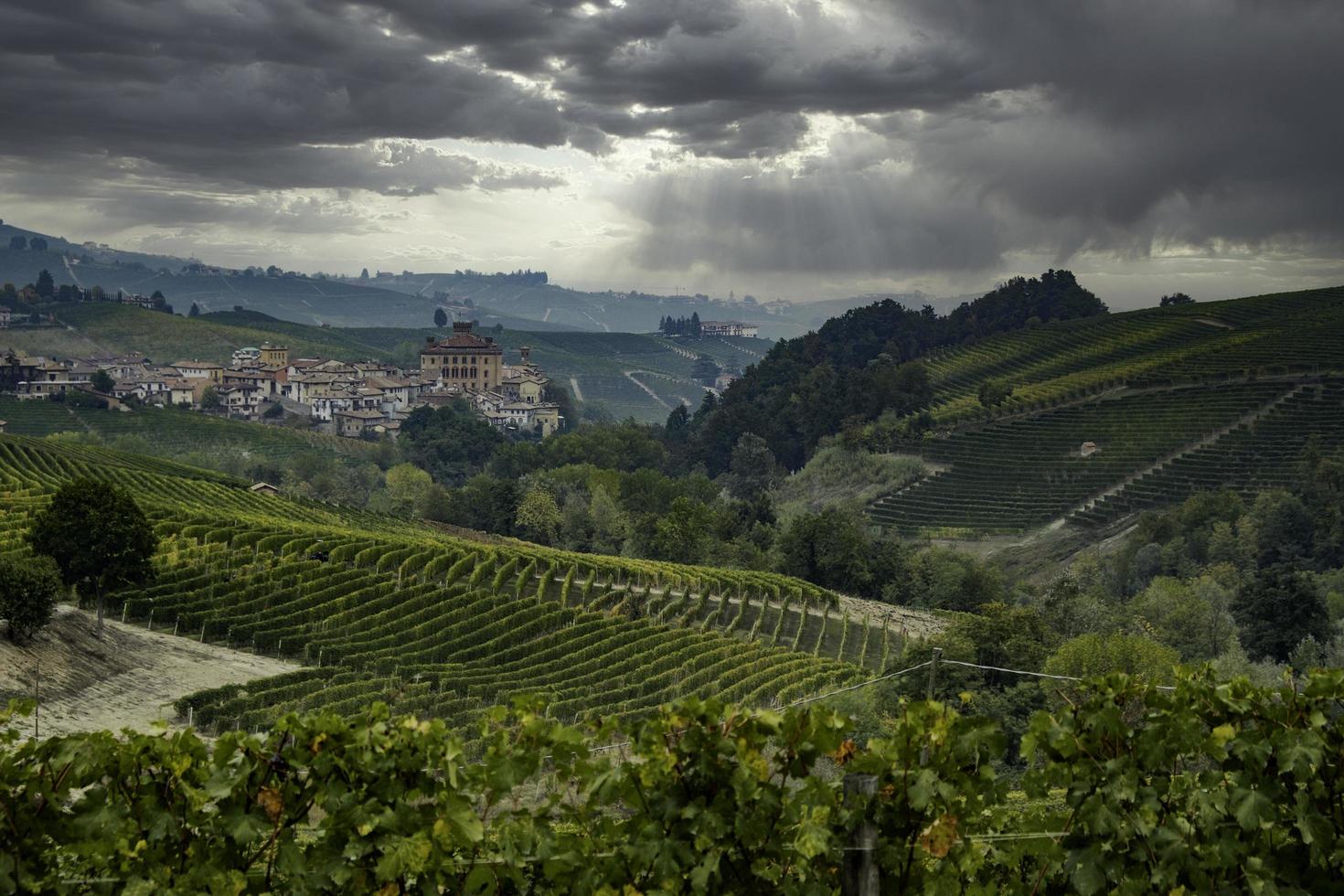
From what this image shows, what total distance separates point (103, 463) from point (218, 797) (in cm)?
5323

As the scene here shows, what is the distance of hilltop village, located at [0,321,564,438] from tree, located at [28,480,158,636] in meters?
83.5

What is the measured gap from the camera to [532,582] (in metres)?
38.0

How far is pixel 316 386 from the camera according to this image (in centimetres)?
12638

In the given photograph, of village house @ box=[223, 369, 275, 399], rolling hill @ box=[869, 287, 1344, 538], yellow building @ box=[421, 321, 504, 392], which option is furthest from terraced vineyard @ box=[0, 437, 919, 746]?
yellow building @ box=[421, 321, 504, 392]

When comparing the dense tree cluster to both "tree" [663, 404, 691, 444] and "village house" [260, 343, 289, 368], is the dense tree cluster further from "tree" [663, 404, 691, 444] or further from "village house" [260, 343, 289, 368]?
"village house" [260, 343, 289, 368]

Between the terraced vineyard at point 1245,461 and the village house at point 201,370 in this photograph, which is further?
the village house at point 201,370

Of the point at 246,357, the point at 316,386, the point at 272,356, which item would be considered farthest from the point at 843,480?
the point at 246,357

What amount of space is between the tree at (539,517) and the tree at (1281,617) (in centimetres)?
3698

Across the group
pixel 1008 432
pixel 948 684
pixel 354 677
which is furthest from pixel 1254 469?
pixel 354 677

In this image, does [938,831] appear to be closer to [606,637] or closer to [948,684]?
[948,684]

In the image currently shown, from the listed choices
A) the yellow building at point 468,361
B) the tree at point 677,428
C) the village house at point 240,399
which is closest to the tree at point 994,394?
the tree at point 677,428

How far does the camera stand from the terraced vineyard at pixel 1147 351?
82.9 m

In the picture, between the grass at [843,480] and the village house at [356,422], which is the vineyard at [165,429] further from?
the grass at [843,480]

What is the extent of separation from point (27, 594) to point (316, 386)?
355 feet
